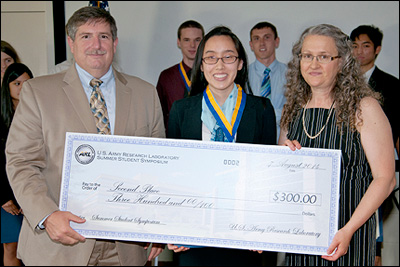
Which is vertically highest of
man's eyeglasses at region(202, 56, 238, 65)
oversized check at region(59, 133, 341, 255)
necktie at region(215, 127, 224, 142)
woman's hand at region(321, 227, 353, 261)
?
man's eyeglasses at region(202, 56, 238, 65)

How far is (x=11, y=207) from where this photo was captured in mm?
3453

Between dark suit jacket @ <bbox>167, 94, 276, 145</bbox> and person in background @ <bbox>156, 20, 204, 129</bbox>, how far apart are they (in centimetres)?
180

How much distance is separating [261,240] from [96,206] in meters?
0.80

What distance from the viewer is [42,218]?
1980mm

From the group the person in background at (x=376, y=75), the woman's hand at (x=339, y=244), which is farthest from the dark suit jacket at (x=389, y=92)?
the woman's hand at (x=339, y=244)

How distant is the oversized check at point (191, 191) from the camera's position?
2.02 m

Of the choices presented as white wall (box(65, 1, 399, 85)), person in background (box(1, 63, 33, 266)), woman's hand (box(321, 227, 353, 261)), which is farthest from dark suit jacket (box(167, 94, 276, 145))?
white wall (box(65, 1, 399, 85))

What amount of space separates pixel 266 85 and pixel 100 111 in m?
2.33

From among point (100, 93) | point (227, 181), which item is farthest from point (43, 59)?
point (227, 181)

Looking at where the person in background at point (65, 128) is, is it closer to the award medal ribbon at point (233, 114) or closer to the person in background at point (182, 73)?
the award medal ribbon at point (233, 114)

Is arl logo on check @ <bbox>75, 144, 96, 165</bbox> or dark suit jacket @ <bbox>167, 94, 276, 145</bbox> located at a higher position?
dark suit jacket @ <bbox>167, 94, 276, 145</bbox>

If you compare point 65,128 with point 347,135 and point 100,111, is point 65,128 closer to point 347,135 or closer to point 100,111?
point 100,111

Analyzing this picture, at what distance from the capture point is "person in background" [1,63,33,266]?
3.43 metres

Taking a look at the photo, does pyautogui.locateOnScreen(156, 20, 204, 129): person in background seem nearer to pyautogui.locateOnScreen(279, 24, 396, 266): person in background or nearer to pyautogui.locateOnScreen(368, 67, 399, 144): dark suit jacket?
pyautogui.locateOnScreen(368, 67, 399, 144): dark suit jacket
